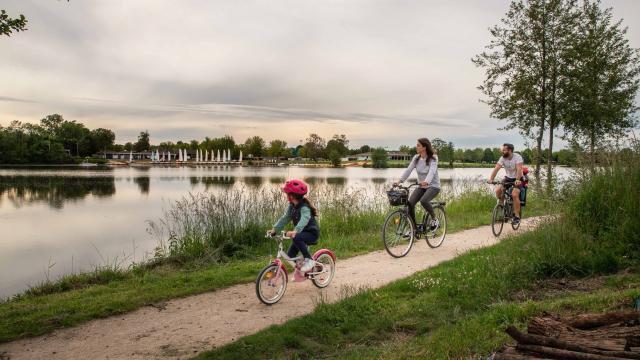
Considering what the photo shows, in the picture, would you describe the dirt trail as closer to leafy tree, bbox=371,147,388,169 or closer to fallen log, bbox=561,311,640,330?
fallen log, bbox=561,311,640,330

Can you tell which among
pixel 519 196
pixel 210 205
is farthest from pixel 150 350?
pixel 519 196

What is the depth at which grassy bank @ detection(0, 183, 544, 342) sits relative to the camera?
6.50 metres

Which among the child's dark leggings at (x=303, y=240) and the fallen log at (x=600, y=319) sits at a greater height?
the child's dark leggings at (x=303, y=240)

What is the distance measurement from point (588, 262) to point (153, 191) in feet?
107

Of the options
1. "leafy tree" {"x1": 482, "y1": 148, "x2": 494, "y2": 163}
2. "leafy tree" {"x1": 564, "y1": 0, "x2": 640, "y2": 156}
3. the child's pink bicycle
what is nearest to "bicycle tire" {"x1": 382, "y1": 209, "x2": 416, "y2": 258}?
the child's pink bicycle

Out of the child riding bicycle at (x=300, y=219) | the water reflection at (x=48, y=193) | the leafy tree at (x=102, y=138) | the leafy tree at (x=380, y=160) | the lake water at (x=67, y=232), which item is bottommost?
the lake water at (x=67, y=232)

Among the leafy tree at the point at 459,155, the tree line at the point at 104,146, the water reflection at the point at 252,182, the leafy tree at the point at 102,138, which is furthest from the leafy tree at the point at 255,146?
the water reflection at the point at 252,182

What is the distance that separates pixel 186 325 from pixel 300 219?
204 cm

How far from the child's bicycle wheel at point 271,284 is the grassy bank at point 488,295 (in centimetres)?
90

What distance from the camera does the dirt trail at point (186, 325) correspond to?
5.06m

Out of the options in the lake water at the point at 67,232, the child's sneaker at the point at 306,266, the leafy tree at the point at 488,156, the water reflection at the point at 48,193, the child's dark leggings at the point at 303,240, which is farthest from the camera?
the leafy tree at the point at 488,156

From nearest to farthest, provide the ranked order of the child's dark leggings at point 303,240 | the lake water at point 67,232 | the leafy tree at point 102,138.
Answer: the child's dark leggings at point 303,240
the lake water at point 67,232
the leafy tree at point 102,138

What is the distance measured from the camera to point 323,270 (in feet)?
23.9

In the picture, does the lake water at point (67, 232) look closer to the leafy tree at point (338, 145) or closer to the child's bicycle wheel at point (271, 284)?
the child's bicycle wheel at point (271, 284)
